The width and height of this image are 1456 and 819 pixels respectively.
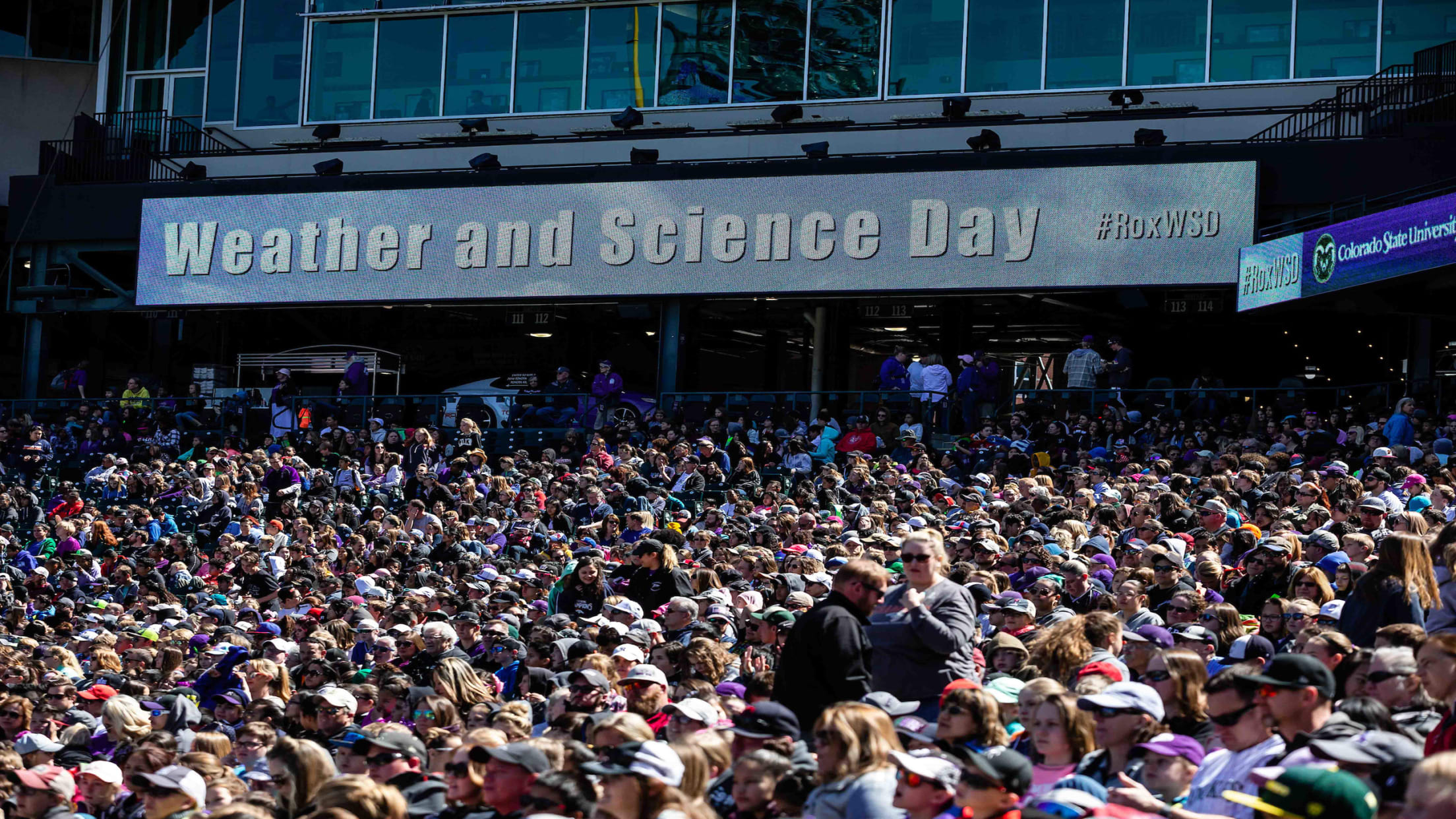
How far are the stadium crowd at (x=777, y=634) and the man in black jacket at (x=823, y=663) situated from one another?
0.01 metres

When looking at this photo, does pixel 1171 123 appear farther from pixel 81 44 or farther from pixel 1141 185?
pixel 81 44

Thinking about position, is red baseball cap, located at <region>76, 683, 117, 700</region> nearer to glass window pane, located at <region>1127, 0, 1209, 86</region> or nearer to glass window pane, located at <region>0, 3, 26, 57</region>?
glass window pane, located at <region>1127, 0, 1209, 86</region>

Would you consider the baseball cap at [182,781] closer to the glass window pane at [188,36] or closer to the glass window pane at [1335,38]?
the glass window pane at [1335,38]

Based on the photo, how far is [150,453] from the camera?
1034 inches

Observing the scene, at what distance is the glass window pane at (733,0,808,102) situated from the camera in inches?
1190

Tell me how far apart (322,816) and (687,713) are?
1.91 metres

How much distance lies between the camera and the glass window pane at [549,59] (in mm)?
31406

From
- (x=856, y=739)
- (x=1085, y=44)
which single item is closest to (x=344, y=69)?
(x=1085, y=44)

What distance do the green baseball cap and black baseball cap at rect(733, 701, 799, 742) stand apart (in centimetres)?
232

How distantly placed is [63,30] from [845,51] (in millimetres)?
18393

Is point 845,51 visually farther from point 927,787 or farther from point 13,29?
point 927,787

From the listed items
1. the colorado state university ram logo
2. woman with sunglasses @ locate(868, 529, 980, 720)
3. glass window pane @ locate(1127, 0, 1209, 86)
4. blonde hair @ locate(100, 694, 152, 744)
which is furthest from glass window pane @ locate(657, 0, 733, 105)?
woman with sunglasses @ locate(868, 529, 980, 720)

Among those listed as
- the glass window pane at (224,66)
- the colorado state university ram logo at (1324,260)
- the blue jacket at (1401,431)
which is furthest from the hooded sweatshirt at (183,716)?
the glass window pane at (224,66)

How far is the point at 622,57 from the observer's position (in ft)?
102
